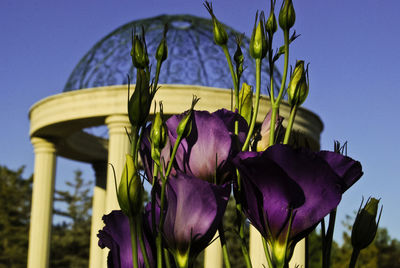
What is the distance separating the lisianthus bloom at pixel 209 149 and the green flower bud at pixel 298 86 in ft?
0.97

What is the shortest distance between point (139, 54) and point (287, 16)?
0.71m

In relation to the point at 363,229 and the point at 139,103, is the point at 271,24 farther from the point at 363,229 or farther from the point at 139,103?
the point at 363,229

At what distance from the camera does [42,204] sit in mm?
40312

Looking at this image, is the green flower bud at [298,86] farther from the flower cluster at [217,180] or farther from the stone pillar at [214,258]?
the stone pillar at [214,258]

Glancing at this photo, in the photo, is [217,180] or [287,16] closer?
[217,180]

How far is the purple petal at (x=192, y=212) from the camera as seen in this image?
2.39m

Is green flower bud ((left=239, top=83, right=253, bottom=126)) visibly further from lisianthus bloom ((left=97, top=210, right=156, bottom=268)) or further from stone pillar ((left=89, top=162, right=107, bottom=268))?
stone pillar ((left=89, top=162, right=107, bottom=268))

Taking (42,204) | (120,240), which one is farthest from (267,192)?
(42,204)

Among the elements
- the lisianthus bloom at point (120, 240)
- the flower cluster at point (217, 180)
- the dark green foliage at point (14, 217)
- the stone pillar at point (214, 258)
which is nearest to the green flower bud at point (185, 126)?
the flower cluster at point (217, 180)

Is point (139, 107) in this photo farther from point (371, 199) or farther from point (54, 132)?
point (54, 132)

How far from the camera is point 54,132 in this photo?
126 feet

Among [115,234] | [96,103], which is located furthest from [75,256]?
[115,234]

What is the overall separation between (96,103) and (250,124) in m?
31.4

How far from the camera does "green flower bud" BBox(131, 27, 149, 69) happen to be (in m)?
2.74
